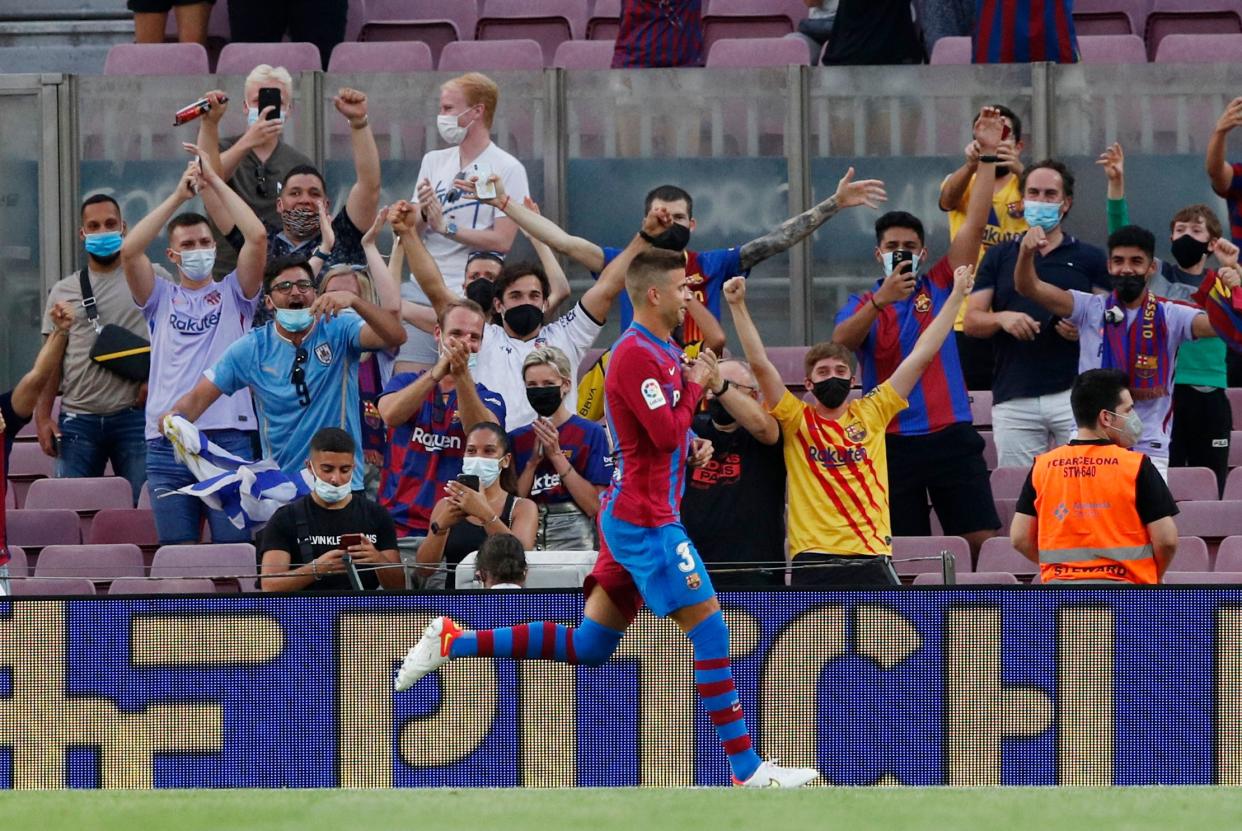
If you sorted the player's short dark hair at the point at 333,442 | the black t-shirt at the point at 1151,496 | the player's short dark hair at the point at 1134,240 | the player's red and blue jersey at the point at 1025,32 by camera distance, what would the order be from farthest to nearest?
the player's red and blue jersey at the point at 1025,32 < the player's short dark hair at the point at 1134,240 < the player's short dark hair at the point at 333,442 < the black t-shirt at the point at 1151,496

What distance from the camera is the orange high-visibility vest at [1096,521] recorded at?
8.05m

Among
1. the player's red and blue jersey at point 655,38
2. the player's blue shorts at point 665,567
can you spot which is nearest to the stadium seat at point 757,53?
the player's red and blue jersey at point 655,38

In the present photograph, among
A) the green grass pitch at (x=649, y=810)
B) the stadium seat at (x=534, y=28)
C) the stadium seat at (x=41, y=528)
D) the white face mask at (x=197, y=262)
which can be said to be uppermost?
the stadium seat at (x=534, y=28)

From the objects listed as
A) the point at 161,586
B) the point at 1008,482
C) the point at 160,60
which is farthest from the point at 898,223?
the point at 160,60

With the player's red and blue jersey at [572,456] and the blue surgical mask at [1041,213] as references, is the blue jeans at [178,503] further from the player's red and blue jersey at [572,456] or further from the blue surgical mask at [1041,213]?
the blue surgical mask at [1041,213]

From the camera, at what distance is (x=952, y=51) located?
13438mm

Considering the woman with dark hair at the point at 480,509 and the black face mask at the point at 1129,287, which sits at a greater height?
the black face mask at the point at 1129,287

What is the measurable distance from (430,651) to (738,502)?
2.23 meters

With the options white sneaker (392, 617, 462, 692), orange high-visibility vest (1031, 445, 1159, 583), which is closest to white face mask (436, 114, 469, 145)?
orange high-visibility vest (1031, 445, 1159, 583)

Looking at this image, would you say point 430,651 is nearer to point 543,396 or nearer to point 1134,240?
point 543,396

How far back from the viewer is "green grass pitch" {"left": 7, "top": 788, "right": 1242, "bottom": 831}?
5934mm

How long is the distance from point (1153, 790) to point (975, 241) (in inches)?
174

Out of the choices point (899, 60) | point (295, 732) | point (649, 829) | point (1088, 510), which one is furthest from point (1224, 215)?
point (649, 829)

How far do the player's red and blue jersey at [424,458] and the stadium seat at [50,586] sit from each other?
1441mm
